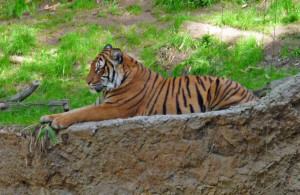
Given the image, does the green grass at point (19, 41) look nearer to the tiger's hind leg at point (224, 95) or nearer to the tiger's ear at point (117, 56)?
the tiger's ear at point (117, 56)

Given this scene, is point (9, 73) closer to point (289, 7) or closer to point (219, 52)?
point (219, 52)

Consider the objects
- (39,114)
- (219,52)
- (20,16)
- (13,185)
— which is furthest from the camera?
(20,16)

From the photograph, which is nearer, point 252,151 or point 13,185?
point 252,151

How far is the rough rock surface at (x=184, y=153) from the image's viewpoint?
4516 mm

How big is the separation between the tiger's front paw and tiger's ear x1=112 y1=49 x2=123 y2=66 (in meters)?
0.92

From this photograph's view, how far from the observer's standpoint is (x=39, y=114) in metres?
5.91

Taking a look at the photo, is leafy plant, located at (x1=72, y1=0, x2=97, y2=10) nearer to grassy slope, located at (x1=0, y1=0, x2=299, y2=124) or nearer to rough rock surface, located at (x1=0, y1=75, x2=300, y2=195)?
grassy slope, located at (x1=0, y1=0, x2=299, y2=124)

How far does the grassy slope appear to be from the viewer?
26.8ft

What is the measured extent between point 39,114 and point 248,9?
5451 mm

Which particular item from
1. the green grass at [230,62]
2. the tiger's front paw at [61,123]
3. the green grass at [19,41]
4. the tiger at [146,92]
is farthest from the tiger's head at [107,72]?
the green grass at [19,41]

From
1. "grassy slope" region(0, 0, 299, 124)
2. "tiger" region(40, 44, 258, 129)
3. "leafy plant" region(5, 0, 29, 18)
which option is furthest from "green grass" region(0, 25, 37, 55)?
"tiger" region(40, 44, 258, 129)

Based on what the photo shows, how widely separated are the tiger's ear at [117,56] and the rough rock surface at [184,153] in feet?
2.87

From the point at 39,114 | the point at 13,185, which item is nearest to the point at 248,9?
the point at 39,114

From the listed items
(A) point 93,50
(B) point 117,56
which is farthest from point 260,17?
(B) point 117,56
